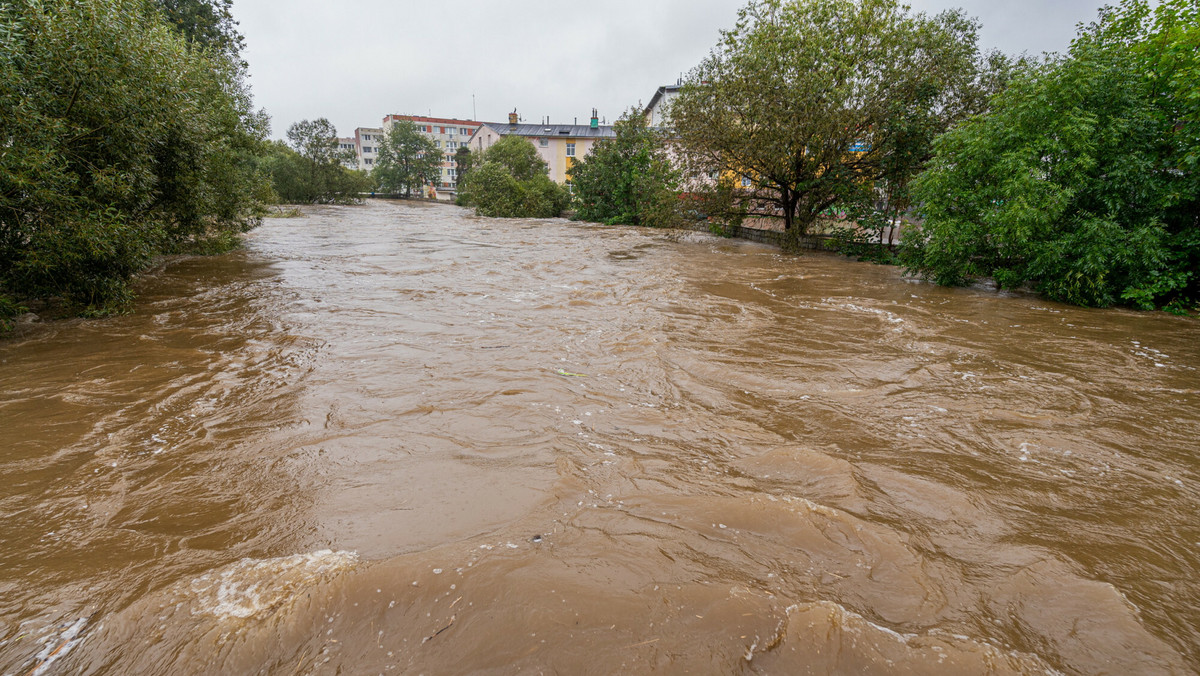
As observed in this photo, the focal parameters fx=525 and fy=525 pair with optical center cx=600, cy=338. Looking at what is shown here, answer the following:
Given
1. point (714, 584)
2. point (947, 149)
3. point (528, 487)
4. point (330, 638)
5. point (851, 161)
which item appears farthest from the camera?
point (851, 161)

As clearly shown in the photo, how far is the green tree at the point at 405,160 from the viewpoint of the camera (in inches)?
2844

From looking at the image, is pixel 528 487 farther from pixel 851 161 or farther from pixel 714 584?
pixel 851 161

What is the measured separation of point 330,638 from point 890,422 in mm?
4632

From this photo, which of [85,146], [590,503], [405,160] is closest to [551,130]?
[405,160]

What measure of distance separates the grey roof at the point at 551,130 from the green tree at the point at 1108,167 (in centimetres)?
6589

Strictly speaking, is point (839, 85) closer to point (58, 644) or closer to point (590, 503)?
point (590, 503)

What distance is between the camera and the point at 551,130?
7500 cm

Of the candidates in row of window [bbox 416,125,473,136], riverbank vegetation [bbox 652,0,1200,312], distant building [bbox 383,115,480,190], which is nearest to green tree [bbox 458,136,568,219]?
riverbank vegetation [bbox 652,0,1200,312]

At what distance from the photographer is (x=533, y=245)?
2080cm

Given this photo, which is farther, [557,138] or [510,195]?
[557,138]

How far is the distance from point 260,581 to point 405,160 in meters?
79.7

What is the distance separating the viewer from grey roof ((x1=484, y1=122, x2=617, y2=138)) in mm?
72500

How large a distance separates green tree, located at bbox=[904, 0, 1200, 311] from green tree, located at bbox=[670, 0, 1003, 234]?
533 cm

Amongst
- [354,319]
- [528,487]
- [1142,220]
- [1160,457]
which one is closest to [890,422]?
[1160,457]
